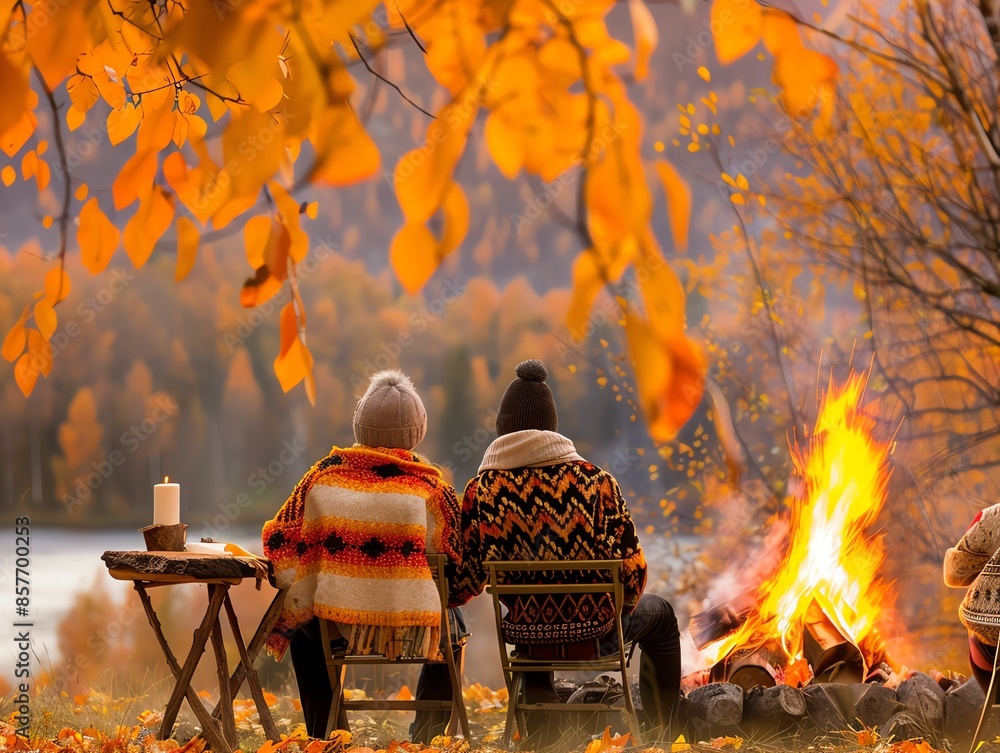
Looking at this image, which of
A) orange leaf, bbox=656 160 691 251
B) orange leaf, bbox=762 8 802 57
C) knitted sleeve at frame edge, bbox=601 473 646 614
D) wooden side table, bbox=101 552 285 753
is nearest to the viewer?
orange leaf, bbox=656 160 691 251

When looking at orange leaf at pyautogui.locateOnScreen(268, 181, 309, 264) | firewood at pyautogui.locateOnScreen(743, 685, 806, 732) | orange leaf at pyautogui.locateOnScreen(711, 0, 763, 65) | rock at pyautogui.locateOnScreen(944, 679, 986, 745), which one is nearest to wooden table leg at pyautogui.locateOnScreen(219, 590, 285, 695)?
firewood at pyautogui.locateOnScreen(743, 685, 806, 732)

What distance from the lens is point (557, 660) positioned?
11.5 feet

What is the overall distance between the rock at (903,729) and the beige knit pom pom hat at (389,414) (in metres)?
A: 1.83

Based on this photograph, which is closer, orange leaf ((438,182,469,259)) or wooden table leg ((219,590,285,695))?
orange leaf ((438,182,469,259))

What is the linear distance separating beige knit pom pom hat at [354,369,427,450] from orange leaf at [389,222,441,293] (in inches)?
92.4

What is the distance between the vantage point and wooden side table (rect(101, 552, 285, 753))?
3.18 metres

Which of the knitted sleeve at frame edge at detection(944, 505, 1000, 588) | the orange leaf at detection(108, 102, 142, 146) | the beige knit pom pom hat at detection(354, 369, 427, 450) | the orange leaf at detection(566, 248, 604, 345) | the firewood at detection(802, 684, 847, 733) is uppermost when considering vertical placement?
the orange leaf at detection(108, 102, 142, 146)

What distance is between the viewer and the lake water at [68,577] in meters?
5.05

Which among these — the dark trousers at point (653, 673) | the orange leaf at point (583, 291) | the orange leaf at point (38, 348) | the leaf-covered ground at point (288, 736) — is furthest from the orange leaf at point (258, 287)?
the dark trousers at point (653, 673)

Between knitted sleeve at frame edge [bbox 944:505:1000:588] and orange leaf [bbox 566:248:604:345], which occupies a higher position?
orange leaf [bbox 566:248:604:345]

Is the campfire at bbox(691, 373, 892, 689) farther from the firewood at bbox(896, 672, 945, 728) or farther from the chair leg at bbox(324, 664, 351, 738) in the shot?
the chair leg at bbox(324, 664, 351, 738)

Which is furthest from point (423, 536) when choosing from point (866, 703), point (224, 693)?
point (866, 703)

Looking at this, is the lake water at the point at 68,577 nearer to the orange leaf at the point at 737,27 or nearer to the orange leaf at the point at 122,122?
the orange leaf at the point at 122,122

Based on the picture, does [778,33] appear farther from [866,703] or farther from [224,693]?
[866,703]
